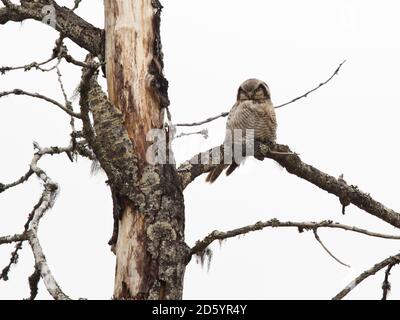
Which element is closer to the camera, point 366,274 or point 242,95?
point 366,274

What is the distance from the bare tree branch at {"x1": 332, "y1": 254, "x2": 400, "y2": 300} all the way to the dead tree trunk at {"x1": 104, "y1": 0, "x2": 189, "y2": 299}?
0.84m

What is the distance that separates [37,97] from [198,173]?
129cm

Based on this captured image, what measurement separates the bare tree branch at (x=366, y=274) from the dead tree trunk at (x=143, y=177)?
837 mm

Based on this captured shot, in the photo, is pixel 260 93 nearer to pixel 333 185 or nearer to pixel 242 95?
pixel 242 95

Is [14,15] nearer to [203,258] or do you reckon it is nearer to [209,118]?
[209,118]

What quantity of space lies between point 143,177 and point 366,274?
4.26ft

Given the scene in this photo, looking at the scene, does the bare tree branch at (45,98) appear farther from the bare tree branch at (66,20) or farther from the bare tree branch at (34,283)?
the bare tree branch at (34,283)

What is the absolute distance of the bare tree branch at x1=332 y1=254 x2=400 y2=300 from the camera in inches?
163

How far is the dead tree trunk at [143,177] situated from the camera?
4293 mm

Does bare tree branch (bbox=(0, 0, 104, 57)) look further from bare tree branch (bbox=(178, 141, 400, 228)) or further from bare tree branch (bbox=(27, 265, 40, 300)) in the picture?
bare tree branch (bbox=(27, 265, 40, 300))

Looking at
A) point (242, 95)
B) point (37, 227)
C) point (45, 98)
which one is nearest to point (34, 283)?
point (37, 227)

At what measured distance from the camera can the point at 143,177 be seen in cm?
445

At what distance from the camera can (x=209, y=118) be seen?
5113 millimetres

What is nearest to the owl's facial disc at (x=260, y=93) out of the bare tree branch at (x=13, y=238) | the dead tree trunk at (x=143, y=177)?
the dead tree trunk at (x=143, y=177)
